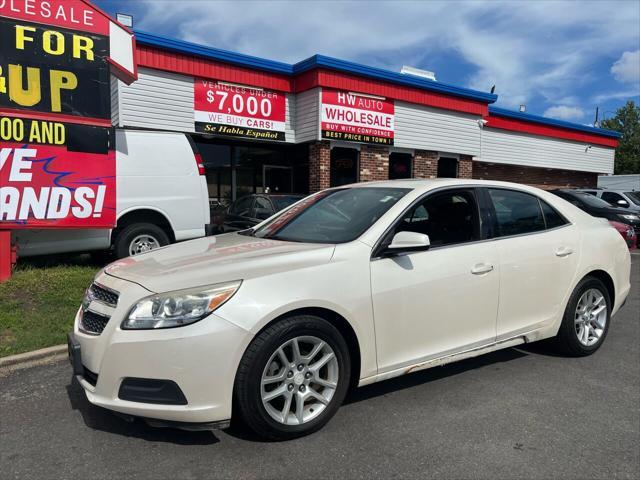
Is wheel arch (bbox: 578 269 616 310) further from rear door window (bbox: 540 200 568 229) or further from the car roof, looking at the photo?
the car roof

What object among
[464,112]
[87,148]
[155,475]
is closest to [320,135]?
[464,112]

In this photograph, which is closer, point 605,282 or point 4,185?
point 605,282

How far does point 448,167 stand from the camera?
Result: 54.2 feet

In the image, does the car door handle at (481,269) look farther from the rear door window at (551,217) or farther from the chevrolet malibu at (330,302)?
the rear door window at (551,217)

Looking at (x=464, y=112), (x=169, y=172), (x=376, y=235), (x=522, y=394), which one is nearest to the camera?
(x=376, y=235)

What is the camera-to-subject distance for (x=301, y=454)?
2.88 m

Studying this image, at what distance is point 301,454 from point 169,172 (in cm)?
578

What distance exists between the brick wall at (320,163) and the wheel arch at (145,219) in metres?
5.95

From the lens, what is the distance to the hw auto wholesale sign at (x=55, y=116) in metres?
6.28

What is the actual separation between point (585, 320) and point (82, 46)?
673 cm

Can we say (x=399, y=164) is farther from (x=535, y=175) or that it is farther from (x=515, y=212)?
(x=515, y=212)

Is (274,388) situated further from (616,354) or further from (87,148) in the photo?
(87,148)

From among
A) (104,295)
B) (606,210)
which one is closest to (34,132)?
(104,295)

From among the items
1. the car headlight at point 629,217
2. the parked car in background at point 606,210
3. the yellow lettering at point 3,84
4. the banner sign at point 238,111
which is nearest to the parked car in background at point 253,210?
the banner sign at point 238,111
